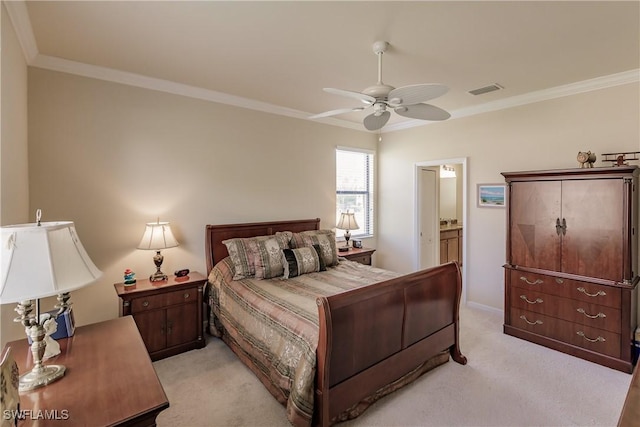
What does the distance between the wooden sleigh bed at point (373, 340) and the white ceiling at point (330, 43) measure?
76.8 inches

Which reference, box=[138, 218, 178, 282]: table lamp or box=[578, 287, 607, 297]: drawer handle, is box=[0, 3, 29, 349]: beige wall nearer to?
box=[138, 218, 178, 282]: table lamp

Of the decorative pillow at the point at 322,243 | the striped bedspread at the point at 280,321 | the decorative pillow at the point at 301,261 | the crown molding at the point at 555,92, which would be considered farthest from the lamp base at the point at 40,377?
the crown molding at the point at 555,92

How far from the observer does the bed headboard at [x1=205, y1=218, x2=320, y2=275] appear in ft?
12.2

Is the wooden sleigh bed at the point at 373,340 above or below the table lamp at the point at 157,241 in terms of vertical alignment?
below

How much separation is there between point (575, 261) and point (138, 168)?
468 cm

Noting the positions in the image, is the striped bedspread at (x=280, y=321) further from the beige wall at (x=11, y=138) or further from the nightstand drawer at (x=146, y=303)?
the beige wall at (x=11, y=138)

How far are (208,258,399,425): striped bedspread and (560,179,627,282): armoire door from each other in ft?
6.21

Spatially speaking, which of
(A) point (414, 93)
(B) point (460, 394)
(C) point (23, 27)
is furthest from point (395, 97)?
(C) point (23, 27)

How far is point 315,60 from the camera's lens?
2.87 m

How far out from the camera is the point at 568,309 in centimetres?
319

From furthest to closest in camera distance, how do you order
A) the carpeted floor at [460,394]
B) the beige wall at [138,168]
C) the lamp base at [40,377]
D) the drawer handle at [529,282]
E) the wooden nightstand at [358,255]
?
the wooden nightstand at [358,255] < the drawer handle at [529,282] < the beige wall at [138,168] < the carpeted floor at [460,394] < the lamp base at [40,377]

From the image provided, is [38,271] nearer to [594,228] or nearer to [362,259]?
[362,259]

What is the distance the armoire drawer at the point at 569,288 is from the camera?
2.94 metres

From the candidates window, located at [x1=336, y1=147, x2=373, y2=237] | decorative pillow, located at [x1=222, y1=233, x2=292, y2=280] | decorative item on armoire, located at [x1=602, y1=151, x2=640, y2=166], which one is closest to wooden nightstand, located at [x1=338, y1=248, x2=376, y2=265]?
window, located at [x1=336, y1=147, x2=373, y2=237]
